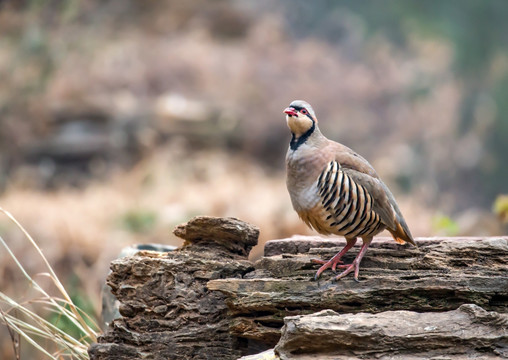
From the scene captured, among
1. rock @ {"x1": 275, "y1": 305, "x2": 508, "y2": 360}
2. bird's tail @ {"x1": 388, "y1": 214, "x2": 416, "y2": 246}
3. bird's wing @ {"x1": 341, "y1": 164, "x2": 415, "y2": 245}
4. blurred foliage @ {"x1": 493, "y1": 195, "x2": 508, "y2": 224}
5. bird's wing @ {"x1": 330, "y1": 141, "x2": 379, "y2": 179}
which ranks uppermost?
blurred foliage @ {"x1": 493, "y1": 195, "x2": 508, "y2": 224}

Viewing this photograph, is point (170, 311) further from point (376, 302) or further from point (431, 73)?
point (431, 73)

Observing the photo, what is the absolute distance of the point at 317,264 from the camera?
141 inches

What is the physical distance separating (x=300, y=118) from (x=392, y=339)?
1449 mm

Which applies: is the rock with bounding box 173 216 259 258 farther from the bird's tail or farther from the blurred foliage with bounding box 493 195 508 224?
the blurred foliage with bounding box 493 195 508 224

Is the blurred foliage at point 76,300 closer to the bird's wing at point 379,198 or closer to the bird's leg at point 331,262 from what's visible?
the bird's leg at point 331,262

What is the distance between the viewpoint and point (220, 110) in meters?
16.0

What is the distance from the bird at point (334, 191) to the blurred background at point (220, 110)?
4937 millimetres

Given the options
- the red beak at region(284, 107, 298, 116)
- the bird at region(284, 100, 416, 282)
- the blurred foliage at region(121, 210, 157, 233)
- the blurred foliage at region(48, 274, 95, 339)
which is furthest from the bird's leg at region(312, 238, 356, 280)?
the blurred foliage at region(121, 210, 157, 233)

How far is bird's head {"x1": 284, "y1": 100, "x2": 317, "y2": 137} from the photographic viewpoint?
12.1ft

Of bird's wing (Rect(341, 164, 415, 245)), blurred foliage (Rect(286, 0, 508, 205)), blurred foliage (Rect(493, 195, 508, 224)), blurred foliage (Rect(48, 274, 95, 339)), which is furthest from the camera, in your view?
blurred foliage (Rect(286, 0, 508, 205))

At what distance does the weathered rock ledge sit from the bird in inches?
7.3

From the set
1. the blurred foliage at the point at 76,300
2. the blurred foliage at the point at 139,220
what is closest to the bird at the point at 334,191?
the blurred foliage at the point at 76,300

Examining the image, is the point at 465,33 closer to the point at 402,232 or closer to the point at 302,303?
the point at 402,232

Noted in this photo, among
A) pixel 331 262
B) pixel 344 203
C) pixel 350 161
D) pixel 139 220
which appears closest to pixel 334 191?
pixel 344 203
